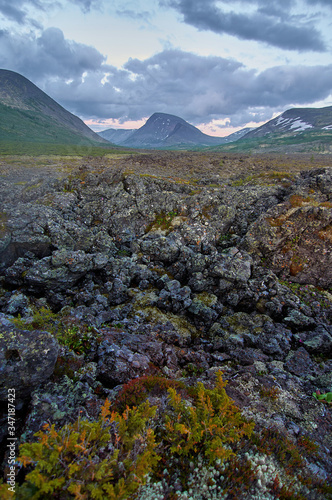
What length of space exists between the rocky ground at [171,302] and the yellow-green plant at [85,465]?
0.95 m

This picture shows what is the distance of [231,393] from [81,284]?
13999 millimetres

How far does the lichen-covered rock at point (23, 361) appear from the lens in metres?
7.00

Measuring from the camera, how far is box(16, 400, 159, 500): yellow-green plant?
12.2 ft

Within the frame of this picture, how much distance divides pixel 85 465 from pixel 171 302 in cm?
1299

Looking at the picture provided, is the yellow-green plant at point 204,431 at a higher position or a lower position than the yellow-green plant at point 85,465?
lower

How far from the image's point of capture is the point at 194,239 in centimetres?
2355

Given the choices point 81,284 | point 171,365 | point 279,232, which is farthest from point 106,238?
point 279,232

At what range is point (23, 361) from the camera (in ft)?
23.7

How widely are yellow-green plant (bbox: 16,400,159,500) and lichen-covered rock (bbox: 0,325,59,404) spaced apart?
11.4 ft

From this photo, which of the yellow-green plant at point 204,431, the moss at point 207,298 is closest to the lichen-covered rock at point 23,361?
the yellow-green plant at point 204,431

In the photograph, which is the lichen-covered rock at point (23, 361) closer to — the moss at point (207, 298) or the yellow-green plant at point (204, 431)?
the yellow-green plant at point (204, 431)

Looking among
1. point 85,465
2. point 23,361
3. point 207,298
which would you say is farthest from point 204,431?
point 207,298

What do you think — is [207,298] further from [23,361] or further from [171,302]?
[23,361]

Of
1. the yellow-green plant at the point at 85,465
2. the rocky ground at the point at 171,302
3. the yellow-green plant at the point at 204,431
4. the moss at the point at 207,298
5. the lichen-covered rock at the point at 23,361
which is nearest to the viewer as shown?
the yellow-green plant at the point at 85,465
